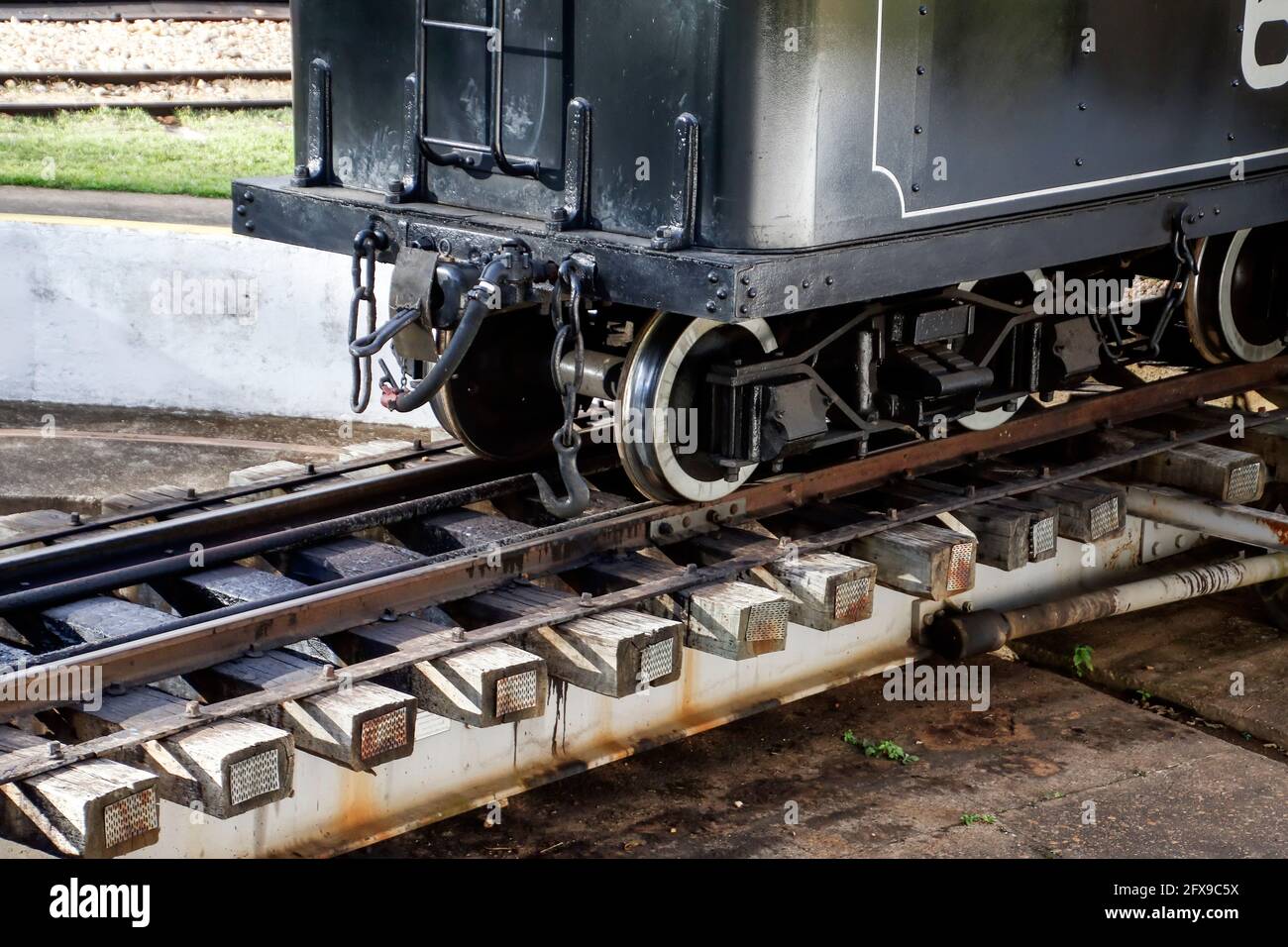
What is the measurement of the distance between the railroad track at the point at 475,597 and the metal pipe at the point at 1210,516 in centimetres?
6

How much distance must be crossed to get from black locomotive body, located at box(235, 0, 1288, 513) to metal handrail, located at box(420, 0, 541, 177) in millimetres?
13

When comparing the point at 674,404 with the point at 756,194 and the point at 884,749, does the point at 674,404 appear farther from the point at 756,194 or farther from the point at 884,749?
the point at 884,749

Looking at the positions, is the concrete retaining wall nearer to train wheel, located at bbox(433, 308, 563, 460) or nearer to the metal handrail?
train wheel, located at bbox(433, 308, 563, 460)

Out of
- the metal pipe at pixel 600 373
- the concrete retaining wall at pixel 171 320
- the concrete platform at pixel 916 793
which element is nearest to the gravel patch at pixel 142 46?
the concrete retaining wall at pixel 171 320

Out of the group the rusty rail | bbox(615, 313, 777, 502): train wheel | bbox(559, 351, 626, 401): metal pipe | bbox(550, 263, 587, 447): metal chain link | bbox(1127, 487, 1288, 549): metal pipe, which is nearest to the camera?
the rusty rail

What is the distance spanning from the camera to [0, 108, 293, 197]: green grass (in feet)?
37.9

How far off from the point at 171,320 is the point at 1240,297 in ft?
16.8

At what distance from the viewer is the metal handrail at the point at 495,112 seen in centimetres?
550

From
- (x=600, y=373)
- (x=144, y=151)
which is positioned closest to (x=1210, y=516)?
(x=600, y=373)

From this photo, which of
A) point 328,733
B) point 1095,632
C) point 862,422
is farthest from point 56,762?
point 1095,632

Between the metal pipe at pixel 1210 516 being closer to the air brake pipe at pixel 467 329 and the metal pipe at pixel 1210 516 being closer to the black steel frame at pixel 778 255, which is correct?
the black steel frame at pixel 778 255

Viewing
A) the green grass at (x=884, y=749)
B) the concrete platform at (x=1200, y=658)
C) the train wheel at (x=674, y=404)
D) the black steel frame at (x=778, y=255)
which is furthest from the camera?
the concrete platform at (x=1200, y=658)

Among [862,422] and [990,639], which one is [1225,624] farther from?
[862,422]

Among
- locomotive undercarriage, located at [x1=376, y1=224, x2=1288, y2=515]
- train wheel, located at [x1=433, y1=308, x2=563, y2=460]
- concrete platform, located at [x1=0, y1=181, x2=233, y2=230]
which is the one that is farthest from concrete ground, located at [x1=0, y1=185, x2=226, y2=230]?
locomotive undercarriage, located at [x1=376, y1=224, x2=1288, y2=515]
